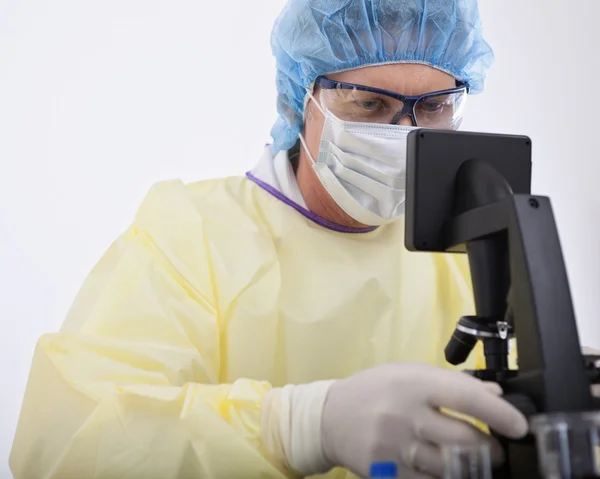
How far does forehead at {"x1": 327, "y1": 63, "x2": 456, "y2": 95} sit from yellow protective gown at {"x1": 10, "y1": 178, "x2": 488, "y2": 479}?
0.28 meters

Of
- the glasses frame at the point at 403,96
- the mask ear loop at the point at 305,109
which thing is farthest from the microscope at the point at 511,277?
the mask ear loop at the point at 305,109

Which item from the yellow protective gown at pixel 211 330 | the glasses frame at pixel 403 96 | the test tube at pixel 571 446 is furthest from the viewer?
the glasses frame at pixel 403 96

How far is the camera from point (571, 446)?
2.01ft

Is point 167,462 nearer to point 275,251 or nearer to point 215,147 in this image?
point 275,251

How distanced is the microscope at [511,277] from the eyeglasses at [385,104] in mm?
315

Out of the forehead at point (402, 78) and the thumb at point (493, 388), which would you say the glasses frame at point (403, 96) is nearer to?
the forehead at point (402, 78)

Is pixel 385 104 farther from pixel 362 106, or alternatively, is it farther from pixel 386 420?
pixel 386 420

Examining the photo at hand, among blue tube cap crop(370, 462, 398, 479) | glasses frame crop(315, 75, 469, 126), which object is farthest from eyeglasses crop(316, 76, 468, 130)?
blue tube cap crop(370, 462, 398, 479)

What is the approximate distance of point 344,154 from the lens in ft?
4.17

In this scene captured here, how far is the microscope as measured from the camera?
0.69 m

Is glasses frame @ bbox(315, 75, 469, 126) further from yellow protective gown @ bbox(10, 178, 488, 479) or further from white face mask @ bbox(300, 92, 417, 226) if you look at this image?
yellow protective gown @ bbox(10, 178, 488, 479)

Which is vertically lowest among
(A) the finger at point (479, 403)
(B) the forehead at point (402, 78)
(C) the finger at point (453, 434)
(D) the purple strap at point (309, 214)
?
(C) the finger at point (453, 434)

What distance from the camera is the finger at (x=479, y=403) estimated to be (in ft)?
2.35

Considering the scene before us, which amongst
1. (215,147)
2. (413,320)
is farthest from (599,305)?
(215,147)
